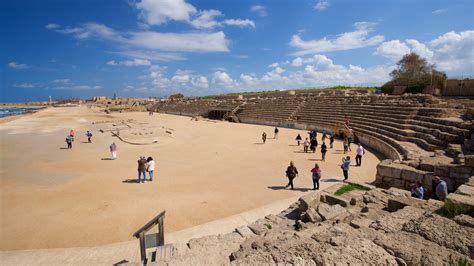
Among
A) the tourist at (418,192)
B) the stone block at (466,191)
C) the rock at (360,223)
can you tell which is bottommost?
the tourist at (418,192)

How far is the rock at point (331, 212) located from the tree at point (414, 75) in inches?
1390

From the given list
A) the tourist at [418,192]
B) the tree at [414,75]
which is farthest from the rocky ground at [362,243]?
the tree at [414,75]

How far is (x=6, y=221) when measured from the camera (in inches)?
326

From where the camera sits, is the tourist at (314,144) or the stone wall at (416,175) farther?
the tourist at (314,144)

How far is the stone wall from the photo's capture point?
8766mm

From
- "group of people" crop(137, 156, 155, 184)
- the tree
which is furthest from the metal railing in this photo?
the tree

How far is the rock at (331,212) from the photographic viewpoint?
647 cm

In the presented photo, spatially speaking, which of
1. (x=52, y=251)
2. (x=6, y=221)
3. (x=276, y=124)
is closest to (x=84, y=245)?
(x=52, y=251)

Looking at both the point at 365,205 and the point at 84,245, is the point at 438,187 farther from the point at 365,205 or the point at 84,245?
the point at 84,245

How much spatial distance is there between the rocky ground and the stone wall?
354 cm

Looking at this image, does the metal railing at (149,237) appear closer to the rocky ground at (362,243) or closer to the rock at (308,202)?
the rocky ground at (362,243)

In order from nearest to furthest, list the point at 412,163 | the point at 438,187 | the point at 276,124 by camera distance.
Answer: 1. the point at 438,187
2. the point at 412,163
3. the point at 276,124

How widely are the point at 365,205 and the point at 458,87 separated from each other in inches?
1120

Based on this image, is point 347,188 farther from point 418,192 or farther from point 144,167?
point 144,167
